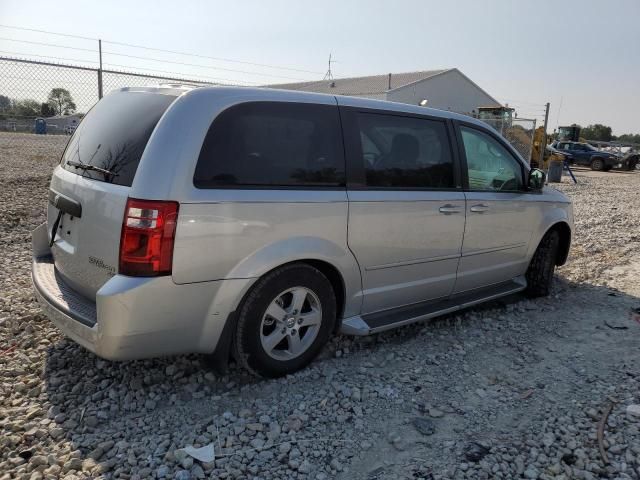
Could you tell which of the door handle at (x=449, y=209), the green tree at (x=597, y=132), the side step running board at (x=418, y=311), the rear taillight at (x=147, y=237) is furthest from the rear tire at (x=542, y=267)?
the green tree at (x=597, y=132)

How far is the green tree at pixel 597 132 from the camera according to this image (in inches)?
2652

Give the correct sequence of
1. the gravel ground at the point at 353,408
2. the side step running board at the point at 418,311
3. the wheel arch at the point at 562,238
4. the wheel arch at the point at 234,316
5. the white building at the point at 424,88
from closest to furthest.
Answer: the gravel ground at the point at 353,408 < the wheel arch at the point at 234,316 < the side step running board at the point at 418,311 < the wheel arch at the point at 562,238 < the white building at the point at 424,88

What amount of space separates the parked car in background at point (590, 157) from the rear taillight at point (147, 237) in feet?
99.6

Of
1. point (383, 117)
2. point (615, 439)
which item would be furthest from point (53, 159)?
point (615, 439)

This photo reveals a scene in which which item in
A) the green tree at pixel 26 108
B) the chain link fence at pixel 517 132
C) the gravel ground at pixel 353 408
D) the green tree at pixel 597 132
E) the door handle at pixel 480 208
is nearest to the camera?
the gravel ground at pixel 353 408

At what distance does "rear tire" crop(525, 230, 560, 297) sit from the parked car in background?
2657cm

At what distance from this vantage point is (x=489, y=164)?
4656 millimetres

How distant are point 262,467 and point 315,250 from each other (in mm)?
1321

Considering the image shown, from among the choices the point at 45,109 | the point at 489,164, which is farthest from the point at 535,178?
the point at 45,109

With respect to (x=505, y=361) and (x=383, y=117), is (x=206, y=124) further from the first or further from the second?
(x=505, y=361)

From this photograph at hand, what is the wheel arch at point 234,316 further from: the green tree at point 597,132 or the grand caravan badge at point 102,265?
the green tree at point 597,132

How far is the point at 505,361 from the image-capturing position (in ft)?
13.0

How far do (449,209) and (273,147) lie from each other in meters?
1.64

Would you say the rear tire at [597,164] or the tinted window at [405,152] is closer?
the tinted window at [405,152]
